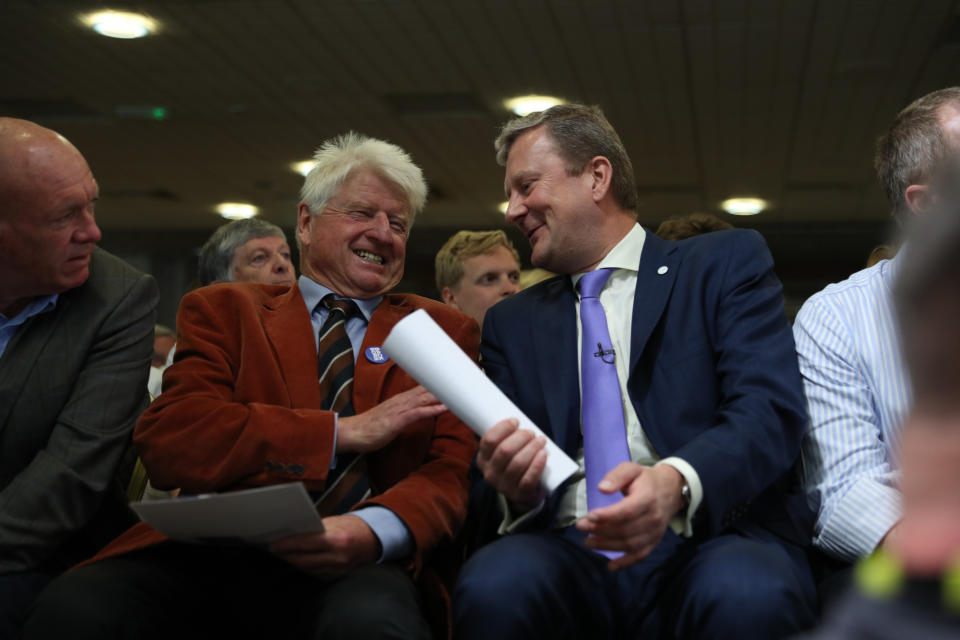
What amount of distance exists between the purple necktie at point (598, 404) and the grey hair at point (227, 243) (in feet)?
7.89

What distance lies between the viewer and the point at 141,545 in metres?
2.09

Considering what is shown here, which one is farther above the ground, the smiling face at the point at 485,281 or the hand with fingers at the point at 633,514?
the smiling face at the point at 485,281

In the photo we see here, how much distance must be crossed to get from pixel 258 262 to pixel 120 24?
92.5 inches

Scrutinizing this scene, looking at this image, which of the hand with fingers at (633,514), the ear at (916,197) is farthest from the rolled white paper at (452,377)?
the ear at (916,197)

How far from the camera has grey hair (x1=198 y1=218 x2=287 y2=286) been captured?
430cm

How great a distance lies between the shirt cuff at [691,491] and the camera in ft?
5.74

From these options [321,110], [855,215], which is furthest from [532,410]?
[855,215]

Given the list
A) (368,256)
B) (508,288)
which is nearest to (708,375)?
(368,256)

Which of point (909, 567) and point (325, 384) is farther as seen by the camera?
point (325, 384)

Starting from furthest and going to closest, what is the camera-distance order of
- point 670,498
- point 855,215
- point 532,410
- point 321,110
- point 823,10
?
point 855,215
point 321,110
point 823,10
point 532,410
point 670,498

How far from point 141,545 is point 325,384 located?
20.5 inches

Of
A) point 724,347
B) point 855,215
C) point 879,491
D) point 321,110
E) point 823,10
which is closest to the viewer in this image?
point 879,491

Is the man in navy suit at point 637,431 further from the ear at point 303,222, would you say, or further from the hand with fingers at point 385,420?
the ear at point 303,222

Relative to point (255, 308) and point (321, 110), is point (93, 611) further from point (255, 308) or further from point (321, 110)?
point (321, 110)
